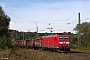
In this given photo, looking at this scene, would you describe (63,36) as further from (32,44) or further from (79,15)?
(32,44)

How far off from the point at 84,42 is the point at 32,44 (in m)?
15.4

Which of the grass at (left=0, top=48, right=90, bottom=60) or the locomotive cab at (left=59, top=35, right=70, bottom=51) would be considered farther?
the locomotive cab at (left=59, top=35, right=70, bottom=51)

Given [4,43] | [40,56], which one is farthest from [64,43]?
[40,56]

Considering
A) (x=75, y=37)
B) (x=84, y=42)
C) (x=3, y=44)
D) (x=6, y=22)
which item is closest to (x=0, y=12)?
(x=6, y=22)

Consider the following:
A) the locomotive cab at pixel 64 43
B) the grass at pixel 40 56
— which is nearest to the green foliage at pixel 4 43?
the locomotive cab at pixel 64 43

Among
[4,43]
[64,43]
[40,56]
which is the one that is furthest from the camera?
[4,43]

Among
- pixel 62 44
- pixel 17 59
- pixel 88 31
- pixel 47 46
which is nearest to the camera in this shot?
pixel 17 59

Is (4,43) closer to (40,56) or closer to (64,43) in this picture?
(64,43)

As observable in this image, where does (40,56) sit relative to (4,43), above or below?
below

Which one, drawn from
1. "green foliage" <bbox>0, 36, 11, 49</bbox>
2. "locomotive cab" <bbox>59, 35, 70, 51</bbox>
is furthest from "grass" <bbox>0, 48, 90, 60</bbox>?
"green foliage" <bbox>0, 36, 11, 49</bbox>

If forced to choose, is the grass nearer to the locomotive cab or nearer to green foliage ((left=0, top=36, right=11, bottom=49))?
the locomotive cab

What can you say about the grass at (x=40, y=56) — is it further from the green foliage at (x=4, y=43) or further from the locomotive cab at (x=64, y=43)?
the green foliage at (x=4, y=43)

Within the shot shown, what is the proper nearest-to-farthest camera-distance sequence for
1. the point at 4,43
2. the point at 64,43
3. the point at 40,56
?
the point at 40,56, the point at 64,43, the point at 4,43

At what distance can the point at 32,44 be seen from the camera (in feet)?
205
